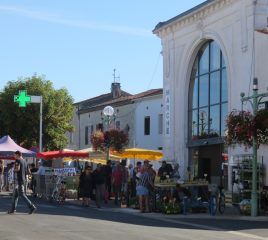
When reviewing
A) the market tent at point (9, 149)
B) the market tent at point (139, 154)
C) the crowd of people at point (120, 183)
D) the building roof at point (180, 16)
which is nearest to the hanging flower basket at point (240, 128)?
the crowd of people at point (120, 183)

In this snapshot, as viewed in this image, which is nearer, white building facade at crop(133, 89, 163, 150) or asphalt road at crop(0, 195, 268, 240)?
asphalt road at crop(0, 195, 268, 240)

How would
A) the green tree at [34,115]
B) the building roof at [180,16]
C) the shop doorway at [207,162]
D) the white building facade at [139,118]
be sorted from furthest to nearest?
the green tree at [34,115]
the white building facade at [139,118]
the shop doorway at [207,162]
the building roof at [180,16]

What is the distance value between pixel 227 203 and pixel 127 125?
21880 millimetres

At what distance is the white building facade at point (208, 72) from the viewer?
25.5 meters

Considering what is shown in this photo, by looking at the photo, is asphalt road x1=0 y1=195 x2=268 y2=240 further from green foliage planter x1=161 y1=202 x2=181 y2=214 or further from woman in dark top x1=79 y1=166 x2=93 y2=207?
woman in dark top x1=79 y1=166 x2=93 y2=207

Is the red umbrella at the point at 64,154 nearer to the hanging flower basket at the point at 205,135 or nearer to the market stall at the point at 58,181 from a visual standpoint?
the market stall at the point at 58,181

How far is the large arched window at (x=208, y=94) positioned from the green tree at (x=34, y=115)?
18125 millimetres

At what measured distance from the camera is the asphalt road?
43.0 ft

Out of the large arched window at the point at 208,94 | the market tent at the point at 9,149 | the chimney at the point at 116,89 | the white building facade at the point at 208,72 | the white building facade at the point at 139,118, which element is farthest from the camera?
the chimney at the point at 116,89

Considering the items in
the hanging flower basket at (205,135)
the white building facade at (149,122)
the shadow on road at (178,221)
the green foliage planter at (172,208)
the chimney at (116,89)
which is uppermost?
the chimney at (116,89)

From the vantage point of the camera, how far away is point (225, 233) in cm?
1466

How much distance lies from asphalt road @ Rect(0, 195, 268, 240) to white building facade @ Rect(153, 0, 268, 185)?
313 inches

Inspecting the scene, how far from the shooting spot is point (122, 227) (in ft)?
49.4

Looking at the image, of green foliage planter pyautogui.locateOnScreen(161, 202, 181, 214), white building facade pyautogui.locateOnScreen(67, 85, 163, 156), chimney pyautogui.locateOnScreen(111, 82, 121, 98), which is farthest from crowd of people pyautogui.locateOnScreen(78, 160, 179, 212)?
chimney pyautogui.locateOnScreen(111, 82, 121, 98)
